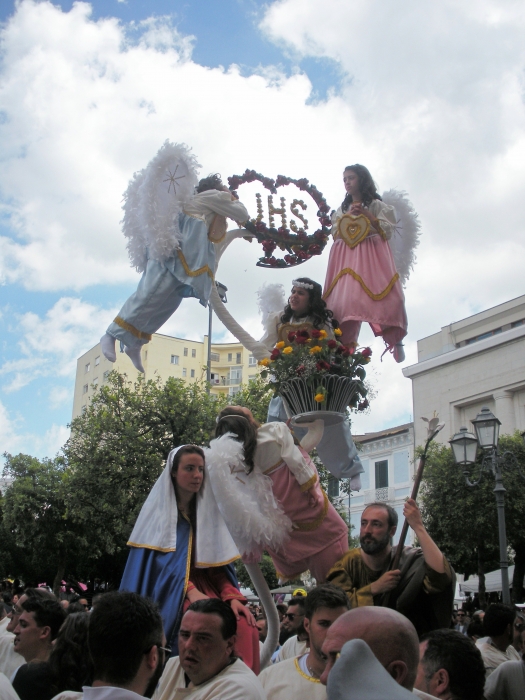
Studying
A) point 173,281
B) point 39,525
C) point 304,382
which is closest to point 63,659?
point 304,382

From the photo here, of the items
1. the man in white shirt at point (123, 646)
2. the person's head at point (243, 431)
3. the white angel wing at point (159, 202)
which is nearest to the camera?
the man in white shirt at point (123, 646)

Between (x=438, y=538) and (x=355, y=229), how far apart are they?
20.0 metres

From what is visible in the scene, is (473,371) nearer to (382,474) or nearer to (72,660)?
(382,474)

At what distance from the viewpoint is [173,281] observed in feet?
20.9

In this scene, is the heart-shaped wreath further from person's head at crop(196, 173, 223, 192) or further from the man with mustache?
the man with mustache

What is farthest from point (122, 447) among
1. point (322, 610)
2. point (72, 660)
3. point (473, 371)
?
point (473, 371)

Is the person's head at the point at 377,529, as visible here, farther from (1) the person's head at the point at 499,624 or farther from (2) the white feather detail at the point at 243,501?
(1) the person's head at the point at 499,624

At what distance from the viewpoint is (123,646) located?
94.5 inches

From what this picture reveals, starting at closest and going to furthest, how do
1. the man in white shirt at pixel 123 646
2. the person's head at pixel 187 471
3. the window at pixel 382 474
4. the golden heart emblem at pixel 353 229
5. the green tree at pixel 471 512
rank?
the man in white shirt at pixel 123 646 → the person's head at pixel 187 471 → the golden heart emblem at pixel 353 229 → the green tree at pixel 471 512 → the window at pixel 382 474

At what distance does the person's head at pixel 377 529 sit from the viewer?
4.31 metres

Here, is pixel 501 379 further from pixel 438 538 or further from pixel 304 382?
pixel 304 382

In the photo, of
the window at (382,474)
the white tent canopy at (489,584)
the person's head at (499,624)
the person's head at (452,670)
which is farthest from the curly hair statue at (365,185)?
the window at (382,474)

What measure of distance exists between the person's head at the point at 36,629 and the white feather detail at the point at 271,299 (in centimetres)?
365

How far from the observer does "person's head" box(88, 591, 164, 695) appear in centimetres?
237
